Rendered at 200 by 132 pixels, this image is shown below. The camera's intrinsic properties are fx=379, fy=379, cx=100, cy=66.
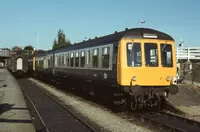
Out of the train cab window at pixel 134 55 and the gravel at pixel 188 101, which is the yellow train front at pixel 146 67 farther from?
the gravel at pixel 188 101

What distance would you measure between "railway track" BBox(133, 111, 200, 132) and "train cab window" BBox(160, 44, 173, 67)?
1.93m

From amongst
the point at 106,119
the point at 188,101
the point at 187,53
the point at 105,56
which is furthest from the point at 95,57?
the point at 187,53

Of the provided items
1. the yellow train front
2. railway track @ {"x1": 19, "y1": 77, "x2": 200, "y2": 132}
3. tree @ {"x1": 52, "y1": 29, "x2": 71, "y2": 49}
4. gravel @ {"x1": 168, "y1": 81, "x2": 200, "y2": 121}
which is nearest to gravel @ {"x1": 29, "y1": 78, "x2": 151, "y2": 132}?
railway track @ {"x1": 19, "y1": 77, "x2": 200, "y2": 132}

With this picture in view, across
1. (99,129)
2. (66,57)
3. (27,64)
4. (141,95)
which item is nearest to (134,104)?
(141,95)

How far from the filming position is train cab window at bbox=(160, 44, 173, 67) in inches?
583

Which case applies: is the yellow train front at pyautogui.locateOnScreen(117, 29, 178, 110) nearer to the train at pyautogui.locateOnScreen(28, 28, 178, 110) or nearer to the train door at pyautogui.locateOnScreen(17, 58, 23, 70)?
the train at pyautogui.locateOnScreen(28, 28, 178, 110)

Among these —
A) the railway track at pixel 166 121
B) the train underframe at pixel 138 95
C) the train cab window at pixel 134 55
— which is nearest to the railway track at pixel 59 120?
the train underframe at pixel 138 95

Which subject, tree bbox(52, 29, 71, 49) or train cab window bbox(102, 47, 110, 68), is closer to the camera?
train cab window bbox(102, 47, 110, 68)

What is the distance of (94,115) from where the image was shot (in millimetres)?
14352

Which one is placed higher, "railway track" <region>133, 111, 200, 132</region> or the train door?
the train door

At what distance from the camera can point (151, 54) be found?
14.6m

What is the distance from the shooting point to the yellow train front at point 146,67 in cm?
1405

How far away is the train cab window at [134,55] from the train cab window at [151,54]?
302 millimetres

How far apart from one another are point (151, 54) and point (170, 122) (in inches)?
124
